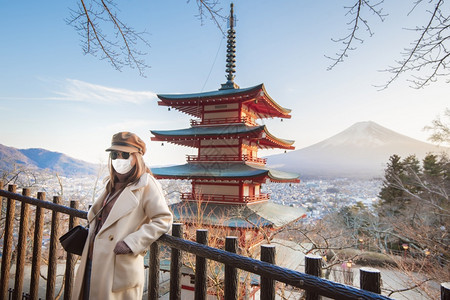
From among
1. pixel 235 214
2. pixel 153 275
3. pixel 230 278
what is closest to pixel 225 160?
pixel 235 214

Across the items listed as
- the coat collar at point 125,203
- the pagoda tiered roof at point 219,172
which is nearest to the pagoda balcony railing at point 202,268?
the coat collar at point 125,203

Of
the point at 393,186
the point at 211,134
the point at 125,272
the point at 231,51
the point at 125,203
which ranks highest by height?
the point at 231,51

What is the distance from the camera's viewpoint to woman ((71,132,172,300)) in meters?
1.56

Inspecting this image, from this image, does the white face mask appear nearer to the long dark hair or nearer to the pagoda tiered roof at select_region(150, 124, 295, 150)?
the long dark hair

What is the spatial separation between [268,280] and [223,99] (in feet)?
34.8

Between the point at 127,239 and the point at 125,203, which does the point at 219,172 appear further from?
the point at 127,239

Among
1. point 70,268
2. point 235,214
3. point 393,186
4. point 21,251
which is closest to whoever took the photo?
point 70,268

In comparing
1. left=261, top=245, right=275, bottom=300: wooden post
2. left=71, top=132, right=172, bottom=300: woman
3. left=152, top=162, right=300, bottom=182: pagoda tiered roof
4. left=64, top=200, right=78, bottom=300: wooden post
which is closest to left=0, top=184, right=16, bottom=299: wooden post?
left=64, top=200, right=78, bottom=300: wooden post

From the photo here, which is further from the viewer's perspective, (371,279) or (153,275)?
(153,275)

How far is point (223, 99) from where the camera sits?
37.6 feet

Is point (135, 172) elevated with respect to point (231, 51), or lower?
lower

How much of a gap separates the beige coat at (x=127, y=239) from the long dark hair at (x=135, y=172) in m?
0.08

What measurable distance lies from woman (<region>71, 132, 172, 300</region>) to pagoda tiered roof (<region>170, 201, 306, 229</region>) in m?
7.51

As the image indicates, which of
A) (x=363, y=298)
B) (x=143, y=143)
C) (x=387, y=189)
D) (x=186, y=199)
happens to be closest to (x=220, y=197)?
(x=186, y=199)
